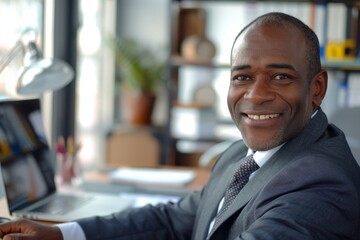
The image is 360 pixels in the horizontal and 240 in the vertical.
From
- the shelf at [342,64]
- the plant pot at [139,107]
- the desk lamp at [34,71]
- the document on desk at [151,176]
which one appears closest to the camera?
the desk lamp at [34,71]

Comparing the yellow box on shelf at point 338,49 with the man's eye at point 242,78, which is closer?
the man's eye at point 242,78

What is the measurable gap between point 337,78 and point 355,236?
2.63 metres

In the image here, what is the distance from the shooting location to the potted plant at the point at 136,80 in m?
4.36

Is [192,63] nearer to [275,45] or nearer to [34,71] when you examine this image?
[34,71]

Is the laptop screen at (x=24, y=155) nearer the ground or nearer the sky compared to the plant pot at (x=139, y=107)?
nearer the sky

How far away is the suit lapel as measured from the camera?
1193 mm

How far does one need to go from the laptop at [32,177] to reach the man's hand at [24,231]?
26 centimetres

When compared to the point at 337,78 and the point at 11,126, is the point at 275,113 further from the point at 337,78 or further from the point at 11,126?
the point at 337,78

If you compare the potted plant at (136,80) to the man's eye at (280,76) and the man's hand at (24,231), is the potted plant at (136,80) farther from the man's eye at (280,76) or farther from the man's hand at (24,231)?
the man's eye at (280,76)

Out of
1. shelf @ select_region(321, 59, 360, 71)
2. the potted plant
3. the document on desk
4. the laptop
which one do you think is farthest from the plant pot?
the laptop

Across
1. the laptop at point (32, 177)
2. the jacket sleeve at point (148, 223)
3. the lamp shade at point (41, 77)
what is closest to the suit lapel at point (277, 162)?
the jacket sleeve at point (148, 223)

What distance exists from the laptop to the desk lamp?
0.06 m

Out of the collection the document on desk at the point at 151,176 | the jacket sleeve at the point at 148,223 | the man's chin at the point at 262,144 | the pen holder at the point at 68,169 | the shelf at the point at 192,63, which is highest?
the man's chin at the point at 262,144

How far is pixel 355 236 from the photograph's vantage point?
1093 millimetres
